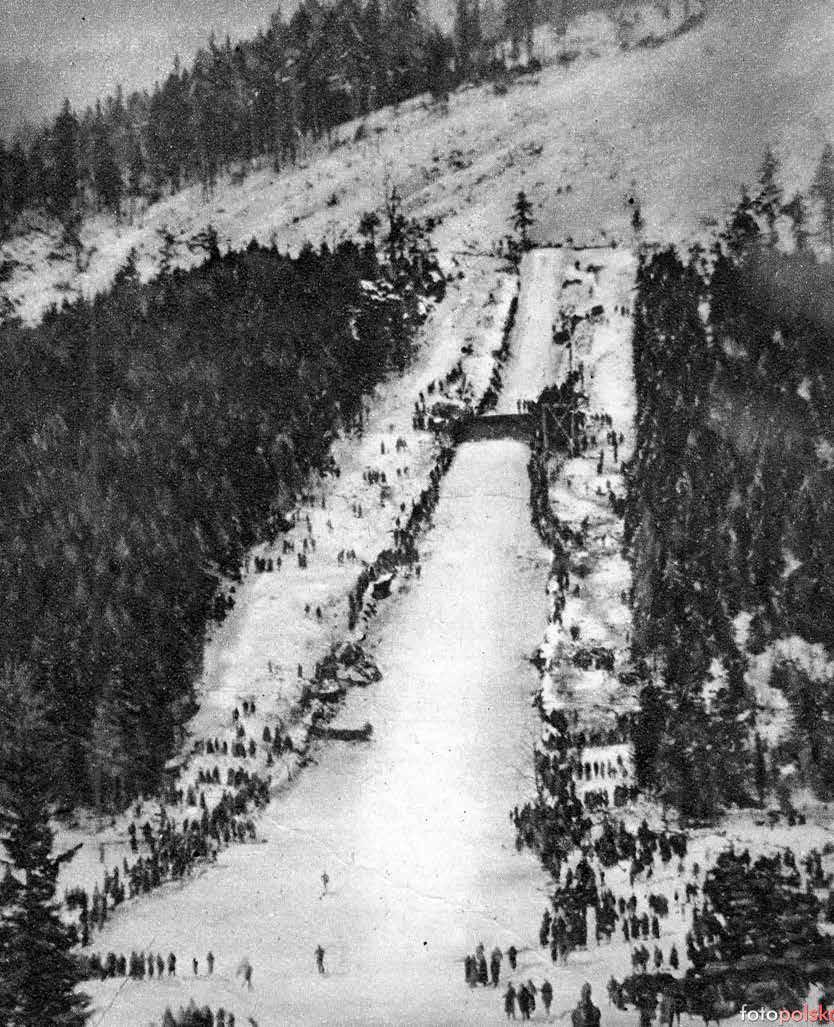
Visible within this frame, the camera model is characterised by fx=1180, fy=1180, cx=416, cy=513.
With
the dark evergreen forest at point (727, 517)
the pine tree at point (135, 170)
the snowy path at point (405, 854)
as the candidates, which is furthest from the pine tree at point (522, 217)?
the snowy path at point (405, 854)

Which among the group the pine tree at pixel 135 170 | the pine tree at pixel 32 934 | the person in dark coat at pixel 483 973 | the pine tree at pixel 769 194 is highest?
the pine tree at pixel 135 170

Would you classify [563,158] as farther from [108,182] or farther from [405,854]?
[405,854]

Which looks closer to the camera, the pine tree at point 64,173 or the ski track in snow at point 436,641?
the ski track in snow at point 436,641

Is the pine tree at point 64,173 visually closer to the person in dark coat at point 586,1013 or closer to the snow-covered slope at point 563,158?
the snow-covered slope at point 563,158

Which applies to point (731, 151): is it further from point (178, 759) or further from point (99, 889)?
point (99, 889)

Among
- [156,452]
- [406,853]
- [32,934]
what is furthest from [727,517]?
[32,934]

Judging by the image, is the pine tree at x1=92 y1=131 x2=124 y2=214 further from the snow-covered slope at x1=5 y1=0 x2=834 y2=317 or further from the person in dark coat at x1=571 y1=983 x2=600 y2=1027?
the person in dark coat at x1=571 y1=983 x2=600 y2=1027
